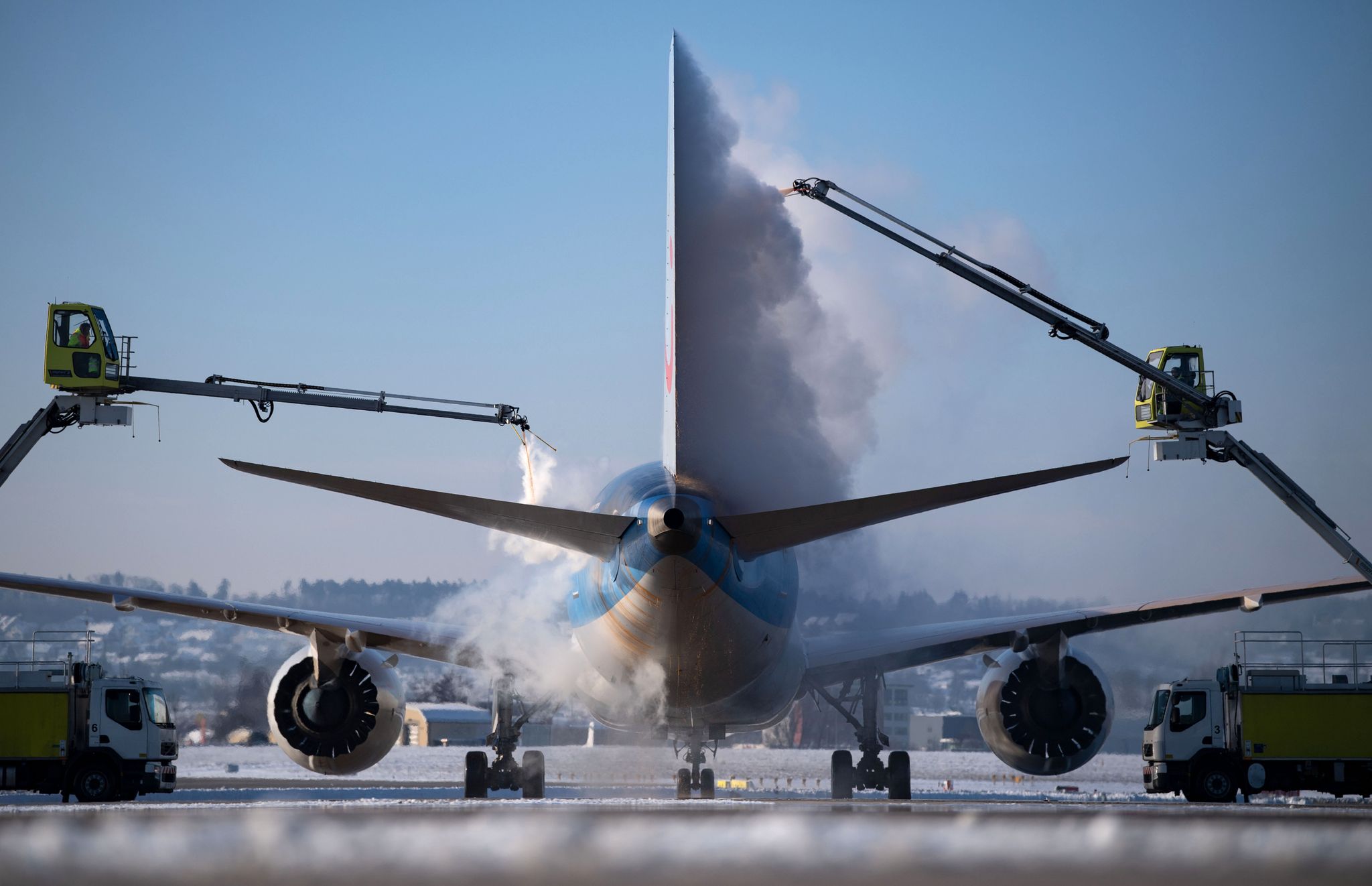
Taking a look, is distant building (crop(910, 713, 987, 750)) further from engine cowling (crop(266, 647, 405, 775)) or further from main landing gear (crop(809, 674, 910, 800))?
engine cowling (crop(266, 647, 405, 775))

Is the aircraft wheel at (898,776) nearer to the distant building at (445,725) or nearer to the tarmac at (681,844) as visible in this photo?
the tarmac at (681,844)

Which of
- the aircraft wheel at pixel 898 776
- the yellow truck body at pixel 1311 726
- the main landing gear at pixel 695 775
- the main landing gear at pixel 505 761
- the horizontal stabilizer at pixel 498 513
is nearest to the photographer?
the horizontal stabilizer at pixel 498 513

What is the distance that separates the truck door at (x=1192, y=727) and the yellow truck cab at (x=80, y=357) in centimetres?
2720

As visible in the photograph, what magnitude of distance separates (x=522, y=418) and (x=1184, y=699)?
26.3 m

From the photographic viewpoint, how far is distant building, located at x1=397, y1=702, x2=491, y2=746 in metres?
89.4

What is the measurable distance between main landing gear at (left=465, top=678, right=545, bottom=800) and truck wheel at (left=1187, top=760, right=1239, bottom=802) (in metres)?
13.5

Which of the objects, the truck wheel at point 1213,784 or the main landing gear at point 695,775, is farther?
the truck wheel at point 1213,784

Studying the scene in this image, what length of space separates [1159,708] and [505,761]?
14.1 metres

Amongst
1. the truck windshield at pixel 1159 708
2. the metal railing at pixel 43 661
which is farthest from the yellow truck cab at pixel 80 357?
the truck windshield at pixel 1159 708

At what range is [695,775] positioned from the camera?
28812mm

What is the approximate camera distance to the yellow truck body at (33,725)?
2764 cm

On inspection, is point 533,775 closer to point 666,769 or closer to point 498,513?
point 666,769

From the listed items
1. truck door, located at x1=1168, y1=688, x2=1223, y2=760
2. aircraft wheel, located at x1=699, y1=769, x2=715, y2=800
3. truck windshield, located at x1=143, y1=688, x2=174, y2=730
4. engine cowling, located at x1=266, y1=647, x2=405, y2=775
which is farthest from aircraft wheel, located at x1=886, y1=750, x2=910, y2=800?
truck windshield, located at x1=143, y1=688, x2=174, y2=730

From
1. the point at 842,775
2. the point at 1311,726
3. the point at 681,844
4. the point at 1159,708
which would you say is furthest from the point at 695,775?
the point at 681,844
